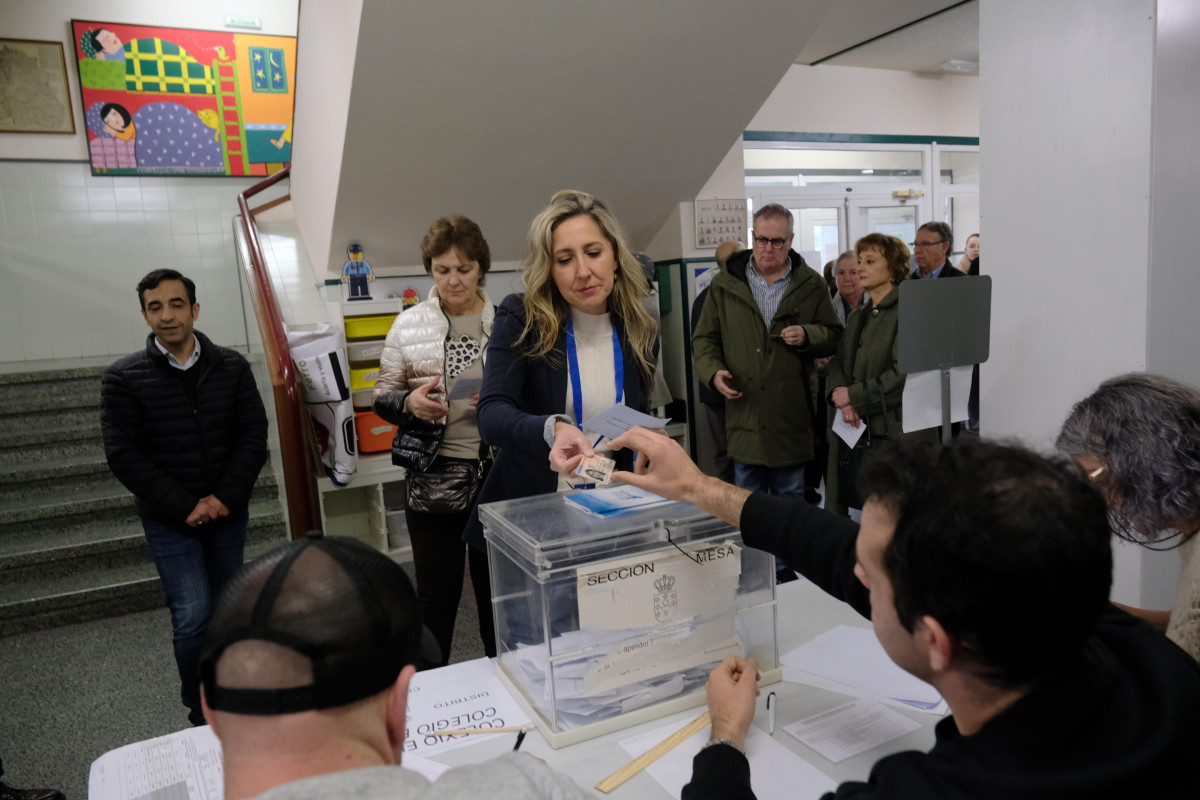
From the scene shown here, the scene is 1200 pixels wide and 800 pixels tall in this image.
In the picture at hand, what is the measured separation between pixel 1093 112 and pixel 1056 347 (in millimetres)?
723

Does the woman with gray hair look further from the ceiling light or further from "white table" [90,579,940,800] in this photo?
the ceiling light

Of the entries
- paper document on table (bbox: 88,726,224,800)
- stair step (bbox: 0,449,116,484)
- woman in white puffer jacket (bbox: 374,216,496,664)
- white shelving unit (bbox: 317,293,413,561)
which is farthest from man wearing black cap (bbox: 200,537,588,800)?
stair step (bbox: 0,449,116,484)

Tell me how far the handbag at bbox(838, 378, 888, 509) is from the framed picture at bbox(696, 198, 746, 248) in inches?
90.4

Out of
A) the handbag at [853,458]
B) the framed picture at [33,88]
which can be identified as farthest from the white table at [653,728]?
the framed picture at [33,88]

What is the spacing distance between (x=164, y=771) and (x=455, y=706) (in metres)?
0.44

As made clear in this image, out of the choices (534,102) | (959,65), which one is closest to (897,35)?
(959,65)

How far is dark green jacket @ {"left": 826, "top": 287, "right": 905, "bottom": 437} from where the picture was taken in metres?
3.30

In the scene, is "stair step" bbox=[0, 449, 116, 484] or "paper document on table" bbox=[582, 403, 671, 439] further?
"stair step" bbox=[0, 449, 116, 484]

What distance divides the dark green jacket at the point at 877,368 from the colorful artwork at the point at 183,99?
180 inches

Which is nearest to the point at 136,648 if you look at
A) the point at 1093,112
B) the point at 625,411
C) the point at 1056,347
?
the point at 625,411

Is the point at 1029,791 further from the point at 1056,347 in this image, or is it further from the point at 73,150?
the point at 73,150

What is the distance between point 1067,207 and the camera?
8.25 ft

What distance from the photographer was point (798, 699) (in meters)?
1.33

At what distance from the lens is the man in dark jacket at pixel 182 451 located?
106 inches
